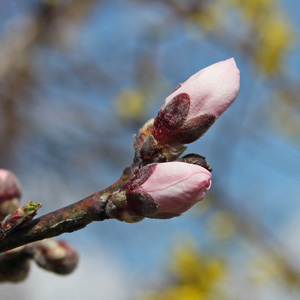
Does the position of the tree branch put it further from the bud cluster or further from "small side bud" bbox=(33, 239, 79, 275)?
"small side bud" bbox=(33, 239, 79, 275)

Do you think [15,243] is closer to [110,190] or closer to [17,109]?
[110,190]

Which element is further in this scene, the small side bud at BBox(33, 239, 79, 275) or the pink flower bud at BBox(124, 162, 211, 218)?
the small side bud at BBox(33, 239, 79, 275)

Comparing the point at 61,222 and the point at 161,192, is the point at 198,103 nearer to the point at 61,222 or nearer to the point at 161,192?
the point at 161,192

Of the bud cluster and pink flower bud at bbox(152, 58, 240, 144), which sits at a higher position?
pink flower bud at bbox(152, 58, 240, 144)

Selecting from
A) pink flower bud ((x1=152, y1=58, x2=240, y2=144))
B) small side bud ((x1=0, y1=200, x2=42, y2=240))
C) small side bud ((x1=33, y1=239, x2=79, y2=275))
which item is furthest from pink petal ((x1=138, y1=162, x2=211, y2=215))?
small side bud ((x1=33, y1=239, x2=79, y2=275))

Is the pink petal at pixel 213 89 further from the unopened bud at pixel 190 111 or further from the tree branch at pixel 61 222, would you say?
the tree branch at pixel 61 222


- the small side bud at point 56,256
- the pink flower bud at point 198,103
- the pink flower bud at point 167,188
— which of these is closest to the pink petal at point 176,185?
the pink flower bud at point 167,188

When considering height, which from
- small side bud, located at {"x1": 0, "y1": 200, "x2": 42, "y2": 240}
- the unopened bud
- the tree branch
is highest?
the unopened bud

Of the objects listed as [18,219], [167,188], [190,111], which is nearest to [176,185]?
[167,188]

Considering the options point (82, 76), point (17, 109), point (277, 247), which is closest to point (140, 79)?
point (82, 76)
